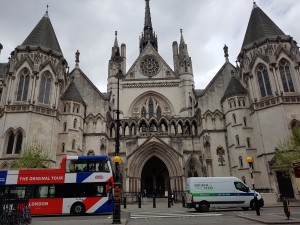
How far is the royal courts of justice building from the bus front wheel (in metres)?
12.9

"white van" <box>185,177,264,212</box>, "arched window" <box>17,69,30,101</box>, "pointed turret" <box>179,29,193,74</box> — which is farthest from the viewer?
"pointed turret" <box>179,29,193,74</box>

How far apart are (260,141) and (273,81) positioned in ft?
23.7

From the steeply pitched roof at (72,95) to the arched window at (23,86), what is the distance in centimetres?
459

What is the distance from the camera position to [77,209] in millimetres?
17547

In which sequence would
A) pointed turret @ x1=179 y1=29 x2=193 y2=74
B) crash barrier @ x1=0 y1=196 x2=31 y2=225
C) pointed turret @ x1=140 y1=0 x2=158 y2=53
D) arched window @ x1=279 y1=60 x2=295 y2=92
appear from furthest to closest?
1. pointed turret @ x1=140 y1=0 x2=158 y2=53
2. pointed turret @ x1=179 y1=29 x2=193 y2=74
3. arched window @ x1=279 y1=60 x2=295 y2=92
4. crash barrier @ x1=0 y1=196 x2=31 y2=225

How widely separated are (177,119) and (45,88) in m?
18.1

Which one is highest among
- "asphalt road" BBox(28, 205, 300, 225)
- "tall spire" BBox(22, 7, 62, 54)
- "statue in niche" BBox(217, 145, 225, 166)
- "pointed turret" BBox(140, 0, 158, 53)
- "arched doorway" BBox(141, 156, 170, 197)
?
"pointed turret" BBox(140, 0, 158, 53)

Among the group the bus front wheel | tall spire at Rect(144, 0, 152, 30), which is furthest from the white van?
tall spire at Rect(144, 0, 152, 30)

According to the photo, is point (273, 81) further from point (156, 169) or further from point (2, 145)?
point (2, 145)

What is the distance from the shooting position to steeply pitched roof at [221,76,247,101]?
33.5 meters

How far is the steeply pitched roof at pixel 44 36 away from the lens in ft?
107

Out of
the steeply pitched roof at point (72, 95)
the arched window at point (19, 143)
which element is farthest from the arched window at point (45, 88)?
the arched window at point (19, 143)

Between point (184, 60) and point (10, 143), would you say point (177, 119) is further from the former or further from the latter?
point (10, 143)

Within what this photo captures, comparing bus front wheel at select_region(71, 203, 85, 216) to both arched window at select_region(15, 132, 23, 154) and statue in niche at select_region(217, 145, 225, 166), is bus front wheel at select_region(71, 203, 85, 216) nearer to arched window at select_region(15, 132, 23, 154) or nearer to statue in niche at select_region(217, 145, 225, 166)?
arched window at select_region(15, 132, 23, 154)
